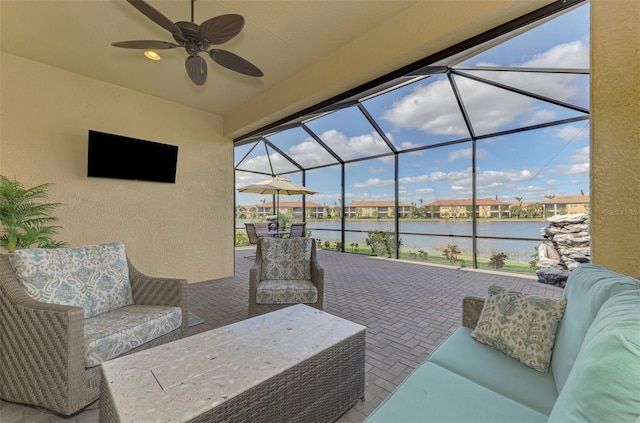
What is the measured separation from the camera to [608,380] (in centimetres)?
60

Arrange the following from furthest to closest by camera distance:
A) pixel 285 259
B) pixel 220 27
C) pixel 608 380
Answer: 1. pixel 285 259
2. pixel 220 27
3. pixel 608 380

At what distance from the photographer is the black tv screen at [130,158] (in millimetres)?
3348

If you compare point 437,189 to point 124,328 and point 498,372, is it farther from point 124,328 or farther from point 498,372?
point 124,328

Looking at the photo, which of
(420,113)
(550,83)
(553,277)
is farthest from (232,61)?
(553,277)

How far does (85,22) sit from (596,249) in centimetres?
441

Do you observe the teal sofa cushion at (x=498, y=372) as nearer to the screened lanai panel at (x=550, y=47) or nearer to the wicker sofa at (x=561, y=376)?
the wicker sofa at (x=561, y=376)

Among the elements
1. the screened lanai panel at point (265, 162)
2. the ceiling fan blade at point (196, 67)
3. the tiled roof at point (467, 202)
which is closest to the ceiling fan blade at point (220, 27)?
the ceiling fan blade at point (196, 67)

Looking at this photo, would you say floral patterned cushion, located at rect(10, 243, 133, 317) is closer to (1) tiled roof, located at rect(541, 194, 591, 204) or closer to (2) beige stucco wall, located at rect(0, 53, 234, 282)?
(2) beige stucco wall, located at rect(0, 53, 234, 282)

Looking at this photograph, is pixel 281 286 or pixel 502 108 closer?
pixel 281 286

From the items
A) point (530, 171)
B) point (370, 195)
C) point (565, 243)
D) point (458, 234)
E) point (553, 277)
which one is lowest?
point (553, 277)

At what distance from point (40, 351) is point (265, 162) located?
7.38m

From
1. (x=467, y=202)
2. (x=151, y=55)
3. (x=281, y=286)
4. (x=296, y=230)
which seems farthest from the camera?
(x=296, y=230)

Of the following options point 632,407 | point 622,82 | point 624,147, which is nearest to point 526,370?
point 632,407

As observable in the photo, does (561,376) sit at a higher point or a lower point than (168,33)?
lower
